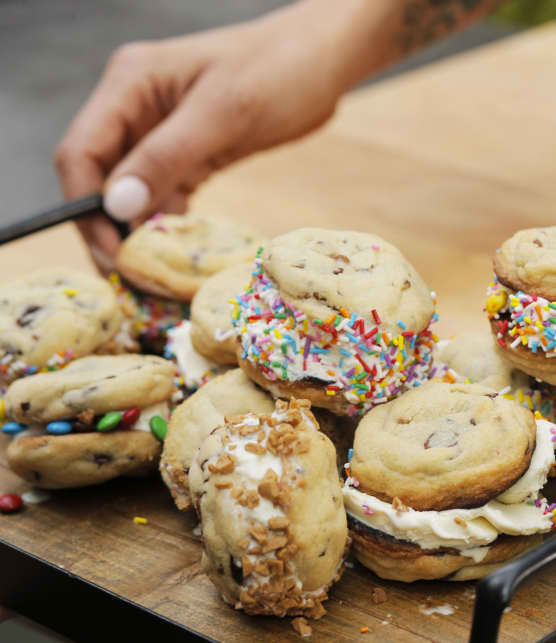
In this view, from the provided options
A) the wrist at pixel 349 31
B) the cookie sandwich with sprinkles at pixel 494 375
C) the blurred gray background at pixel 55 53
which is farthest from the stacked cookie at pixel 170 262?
the blurred gray background at pixel 55 53

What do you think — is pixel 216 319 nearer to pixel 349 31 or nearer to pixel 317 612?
pixel 317 612

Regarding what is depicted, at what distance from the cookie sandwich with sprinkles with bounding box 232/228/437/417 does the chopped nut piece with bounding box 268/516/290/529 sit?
0.17 m

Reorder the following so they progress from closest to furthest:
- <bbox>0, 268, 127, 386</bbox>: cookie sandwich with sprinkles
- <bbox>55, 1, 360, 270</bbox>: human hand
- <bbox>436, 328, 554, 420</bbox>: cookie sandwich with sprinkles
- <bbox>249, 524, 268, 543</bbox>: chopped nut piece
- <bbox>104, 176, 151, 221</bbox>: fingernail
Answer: <bbox>249, 524, 268, 543</bbox>: chopped nut piece → <bbox>436, 328, 554, 420</bbox>: cookie sandwich with sprinkles → <bbox>0, 268, 127, 386</bbox>: cookie sandwich with sprinkles → <bbox>104, 176, 151, 221</bbox>: fingernail → <bbox>55, 1, 360, 270</bbox>: human hand

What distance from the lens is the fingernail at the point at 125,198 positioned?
1.66 m

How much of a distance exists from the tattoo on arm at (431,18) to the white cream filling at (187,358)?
109 centimetres

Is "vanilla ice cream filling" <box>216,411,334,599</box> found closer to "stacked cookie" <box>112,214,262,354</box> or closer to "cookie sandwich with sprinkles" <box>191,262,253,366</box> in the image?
"cookie sandwich with sprinkles" <box>191,262,253,366</box>

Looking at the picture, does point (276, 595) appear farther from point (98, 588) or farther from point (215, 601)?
point (98, 588)

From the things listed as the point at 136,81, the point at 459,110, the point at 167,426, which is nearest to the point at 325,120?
the point at 136,81

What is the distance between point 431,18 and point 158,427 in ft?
4.34

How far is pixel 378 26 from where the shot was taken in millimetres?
2049

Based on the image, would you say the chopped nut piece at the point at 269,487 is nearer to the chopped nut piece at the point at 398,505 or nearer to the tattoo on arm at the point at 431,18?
the chopped nut piece at the point at 398,505


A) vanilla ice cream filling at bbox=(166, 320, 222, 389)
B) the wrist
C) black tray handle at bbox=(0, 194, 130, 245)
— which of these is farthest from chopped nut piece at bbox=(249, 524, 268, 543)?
the wrist

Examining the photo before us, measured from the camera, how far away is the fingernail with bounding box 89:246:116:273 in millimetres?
1727

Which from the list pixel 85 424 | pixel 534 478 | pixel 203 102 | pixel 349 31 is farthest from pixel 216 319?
pixel 349 31
